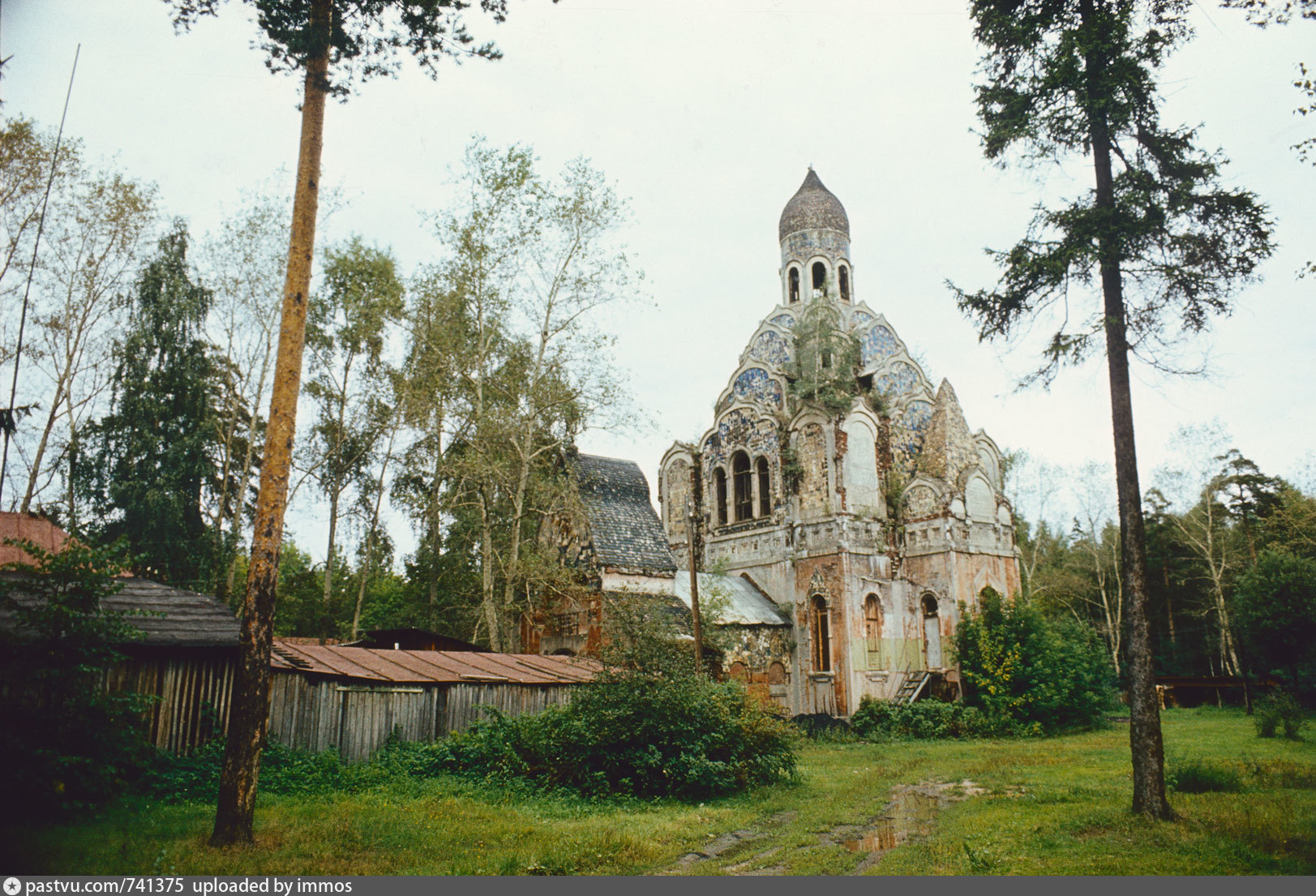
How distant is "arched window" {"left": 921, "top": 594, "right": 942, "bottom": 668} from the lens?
27.0m

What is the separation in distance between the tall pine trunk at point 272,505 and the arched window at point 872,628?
19.7 metres

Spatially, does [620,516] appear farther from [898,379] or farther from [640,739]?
[640,739]

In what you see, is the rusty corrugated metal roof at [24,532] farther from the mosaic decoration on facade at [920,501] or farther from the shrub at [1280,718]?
the shrub at [1280,718]

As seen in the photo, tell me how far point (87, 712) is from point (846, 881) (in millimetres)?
8523

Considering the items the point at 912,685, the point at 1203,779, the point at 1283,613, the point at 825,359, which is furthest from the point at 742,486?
the point at 1203,779

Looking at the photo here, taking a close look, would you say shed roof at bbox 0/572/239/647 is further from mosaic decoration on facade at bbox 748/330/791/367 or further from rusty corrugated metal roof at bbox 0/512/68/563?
mosaic decoration on facade at bbox 748/330/791/367

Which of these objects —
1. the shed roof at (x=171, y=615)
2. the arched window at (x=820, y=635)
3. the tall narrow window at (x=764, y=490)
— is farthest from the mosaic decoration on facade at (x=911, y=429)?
the shed roof at (x=171, y=615)

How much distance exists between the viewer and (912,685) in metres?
26.2

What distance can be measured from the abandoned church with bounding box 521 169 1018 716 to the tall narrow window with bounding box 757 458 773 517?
2.2 inches

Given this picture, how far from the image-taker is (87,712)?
986 centimetres

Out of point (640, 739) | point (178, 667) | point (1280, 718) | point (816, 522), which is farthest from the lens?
point (816, 522)

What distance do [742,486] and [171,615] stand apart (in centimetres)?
1980

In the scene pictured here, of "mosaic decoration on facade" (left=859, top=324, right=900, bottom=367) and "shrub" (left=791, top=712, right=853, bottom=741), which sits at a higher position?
"mosaic decoration on facade" (left=859, top=324, right=900, bottom=367)

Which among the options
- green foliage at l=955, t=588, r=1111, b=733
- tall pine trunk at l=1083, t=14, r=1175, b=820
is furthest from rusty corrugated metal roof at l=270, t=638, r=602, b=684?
green foliage at l=955, t=588, r=1111, b=733
